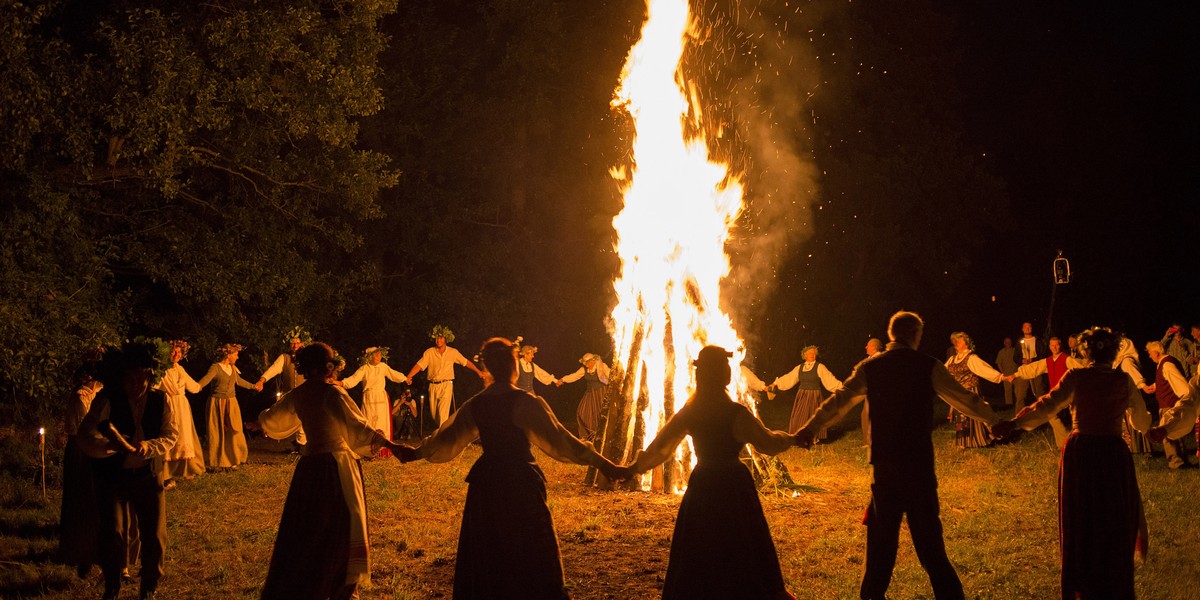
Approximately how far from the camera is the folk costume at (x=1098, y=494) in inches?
238

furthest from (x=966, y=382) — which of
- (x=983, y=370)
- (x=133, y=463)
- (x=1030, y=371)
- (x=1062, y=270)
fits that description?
(x=133, y=463)

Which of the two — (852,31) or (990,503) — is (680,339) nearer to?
(990,503)

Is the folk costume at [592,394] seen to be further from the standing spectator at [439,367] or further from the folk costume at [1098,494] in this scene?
the folk costume at [1098,494]

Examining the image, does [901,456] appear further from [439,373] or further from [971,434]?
[439,373]

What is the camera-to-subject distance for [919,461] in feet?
20.3

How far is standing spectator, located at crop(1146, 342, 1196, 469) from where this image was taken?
7.07m

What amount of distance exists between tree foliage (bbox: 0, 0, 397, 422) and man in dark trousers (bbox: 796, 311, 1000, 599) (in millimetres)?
10677

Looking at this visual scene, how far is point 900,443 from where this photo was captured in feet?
20.4

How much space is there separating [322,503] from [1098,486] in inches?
196

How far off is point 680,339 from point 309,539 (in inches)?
260

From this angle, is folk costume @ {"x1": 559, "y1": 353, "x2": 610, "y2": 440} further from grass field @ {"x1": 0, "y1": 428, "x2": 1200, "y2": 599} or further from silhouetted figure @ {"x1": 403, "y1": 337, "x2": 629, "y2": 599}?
silhouetted figure @ {"x1": 403, "y1": 337, "x2": 629, "y2": 599}

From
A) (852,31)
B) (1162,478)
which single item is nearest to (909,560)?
(1162,478)

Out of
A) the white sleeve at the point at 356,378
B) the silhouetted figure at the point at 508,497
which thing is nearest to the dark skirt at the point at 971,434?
the white sleeve at the point at 356,378

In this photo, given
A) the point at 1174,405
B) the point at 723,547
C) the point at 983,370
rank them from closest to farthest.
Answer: the point at 723,547 → the point at 1174,405 → the point at 983,370
